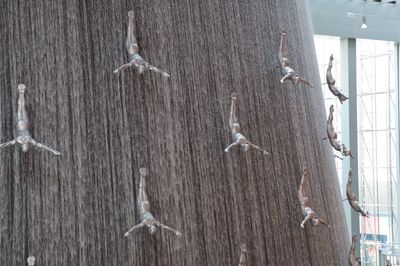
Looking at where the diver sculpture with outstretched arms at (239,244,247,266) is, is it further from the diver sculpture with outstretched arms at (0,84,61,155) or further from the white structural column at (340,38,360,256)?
the white structural column at (340,38,360,256)

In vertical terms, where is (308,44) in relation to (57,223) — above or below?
above

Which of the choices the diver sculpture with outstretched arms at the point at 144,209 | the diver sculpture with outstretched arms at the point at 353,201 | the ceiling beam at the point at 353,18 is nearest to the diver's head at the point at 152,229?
the diver sculpture with outstretched arms at the point at 144,209

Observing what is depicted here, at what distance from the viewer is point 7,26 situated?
0.45 m

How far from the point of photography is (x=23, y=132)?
0.42m

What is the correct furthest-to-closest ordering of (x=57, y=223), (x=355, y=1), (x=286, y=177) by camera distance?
(x=355, y=1)
(x=286, y=177)
(x=57, y=223)

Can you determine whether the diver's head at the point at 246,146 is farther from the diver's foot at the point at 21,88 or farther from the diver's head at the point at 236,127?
the diver's foot at the point at 21,88

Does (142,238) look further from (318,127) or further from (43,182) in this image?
(318,127)

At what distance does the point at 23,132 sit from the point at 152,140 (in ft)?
0.27

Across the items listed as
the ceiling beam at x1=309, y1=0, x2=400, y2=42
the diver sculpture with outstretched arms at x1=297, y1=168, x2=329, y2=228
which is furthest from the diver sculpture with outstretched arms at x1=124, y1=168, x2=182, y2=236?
the ceiling beam at x1=309, y1=0, x2=400, y2=42

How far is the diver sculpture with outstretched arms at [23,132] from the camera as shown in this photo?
421mm

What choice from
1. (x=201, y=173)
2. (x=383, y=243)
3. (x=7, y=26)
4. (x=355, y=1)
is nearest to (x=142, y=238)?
(x=201, y=173)

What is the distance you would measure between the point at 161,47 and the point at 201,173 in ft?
0.30

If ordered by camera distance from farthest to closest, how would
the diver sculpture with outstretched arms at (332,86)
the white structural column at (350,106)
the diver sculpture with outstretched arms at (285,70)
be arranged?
the white structural column at (350,106), the diver sculpture with outstretched arms at (332,86), the diver sculpture with outstretched arms at (285,70)

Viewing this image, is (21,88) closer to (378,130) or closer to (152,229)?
(152,229)
